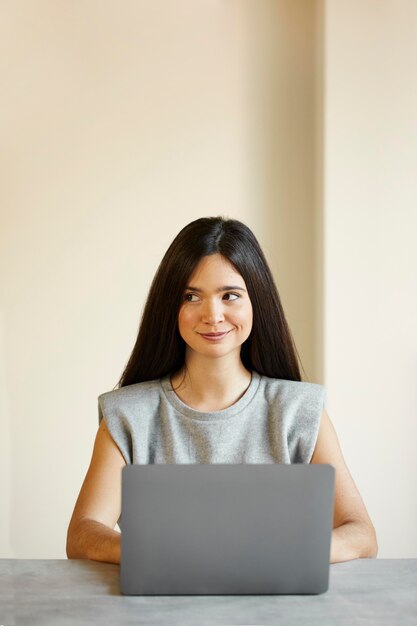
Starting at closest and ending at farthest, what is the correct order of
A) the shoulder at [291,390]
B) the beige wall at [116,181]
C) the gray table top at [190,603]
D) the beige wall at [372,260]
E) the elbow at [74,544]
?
the gray table top at [190,603], the elbow at [74,544], the shoulder at [291,390], the beige wall at [372,260], the beige wall at [116,181]

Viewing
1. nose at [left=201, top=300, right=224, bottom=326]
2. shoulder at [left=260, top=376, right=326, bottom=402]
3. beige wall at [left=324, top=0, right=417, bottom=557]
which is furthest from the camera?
beige wall at [left=324, top=0, right=417, bottom=557]

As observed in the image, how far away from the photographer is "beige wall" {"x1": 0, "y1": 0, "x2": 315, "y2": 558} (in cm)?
361

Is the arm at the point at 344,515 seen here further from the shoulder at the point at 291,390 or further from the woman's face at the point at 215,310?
the woman's face at the point at 215,310

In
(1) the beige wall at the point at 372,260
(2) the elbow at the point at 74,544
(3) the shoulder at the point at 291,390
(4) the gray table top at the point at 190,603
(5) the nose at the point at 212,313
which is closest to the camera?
(4) the gray table top at the point at 190,603

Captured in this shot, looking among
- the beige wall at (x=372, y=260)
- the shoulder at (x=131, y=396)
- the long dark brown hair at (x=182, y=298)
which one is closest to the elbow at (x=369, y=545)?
the long dark brown hair at (x=182, y=298)

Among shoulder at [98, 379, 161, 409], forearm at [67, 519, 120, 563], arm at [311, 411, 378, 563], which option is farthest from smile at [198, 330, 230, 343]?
forearm at [67, 519, 120, 563]

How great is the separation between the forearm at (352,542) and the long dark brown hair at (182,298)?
48cm

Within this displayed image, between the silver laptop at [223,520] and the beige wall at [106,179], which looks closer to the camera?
the silver laptop at [223,520]

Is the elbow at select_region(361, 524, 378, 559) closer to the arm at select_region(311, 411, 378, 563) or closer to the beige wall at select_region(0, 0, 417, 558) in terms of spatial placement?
the arm at select_region(311, 411, 378, 563)

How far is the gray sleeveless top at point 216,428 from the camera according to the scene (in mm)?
2055

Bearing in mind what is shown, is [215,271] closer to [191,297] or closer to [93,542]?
[191,297]

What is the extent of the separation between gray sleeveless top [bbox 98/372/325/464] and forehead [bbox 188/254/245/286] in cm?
29

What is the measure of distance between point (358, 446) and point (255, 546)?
2.20m

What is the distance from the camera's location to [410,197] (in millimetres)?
3453
